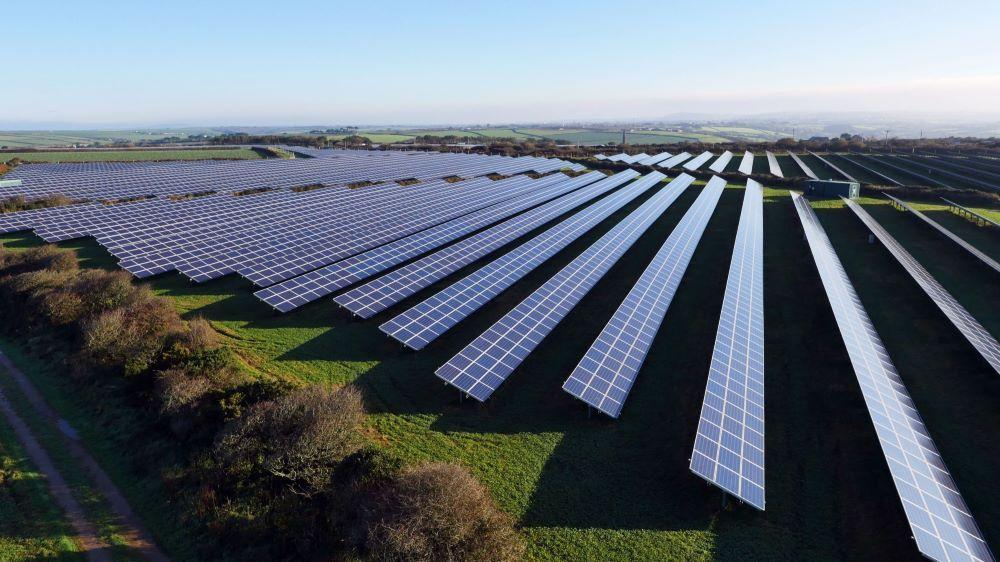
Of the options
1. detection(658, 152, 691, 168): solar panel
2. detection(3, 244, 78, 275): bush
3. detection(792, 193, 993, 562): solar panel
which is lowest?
detection(792, 193, 993, 562): solar panel

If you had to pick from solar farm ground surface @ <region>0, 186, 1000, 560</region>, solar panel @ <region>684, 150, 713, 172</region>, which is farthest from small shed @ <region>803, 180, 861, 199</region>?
solar farm ground surface @ <region>0, 186, 1000, 560</region>

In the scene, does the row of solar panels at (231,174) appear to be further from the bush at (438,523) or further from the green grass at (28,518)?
the bush at (438,523)

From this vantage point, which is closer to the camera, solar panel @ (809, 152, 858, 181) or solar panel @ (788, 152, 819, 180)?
solar panel @ (809, 152, 858, 181)

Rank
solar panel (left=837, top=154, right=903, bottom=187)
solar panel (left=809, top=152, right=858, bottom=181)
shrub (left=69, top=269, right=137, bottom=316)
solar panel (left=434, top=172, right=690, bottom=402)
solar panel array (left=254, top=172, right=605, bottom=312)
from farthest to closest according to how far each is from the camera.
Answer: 1. solar panel (left=809, top=152, right=858, bottom=181)
2. solar panel (left=837, top=154, right=903, bottom=187)
3. solar panel array (left=254, top=172, right=605, bottom=312)
4. shrub (left=69, top=269, right=137, bottom=316)
5. solar panel (left=434, top=172, right=690, bottom=402)

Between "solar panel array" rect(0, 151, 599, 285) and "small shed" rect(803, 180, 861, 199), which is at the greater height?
"small shed" rect(803, 180, 861, 199)

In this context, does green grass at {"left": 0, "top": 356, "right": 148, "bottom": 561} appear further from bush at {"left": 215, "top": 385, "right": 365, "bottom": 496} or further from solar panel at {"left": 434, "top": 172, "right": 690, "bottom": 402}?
solar panel at {"left": 434, "top": 172, "right": 690, "bottom": 402}

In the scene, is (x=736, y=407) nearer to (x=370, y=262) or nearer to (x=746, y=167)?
(x=370, y=262)

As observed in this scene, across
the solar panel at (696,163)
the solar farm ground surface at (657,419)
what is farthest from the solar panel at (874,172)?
the solar farm ground surface at (657,419)
